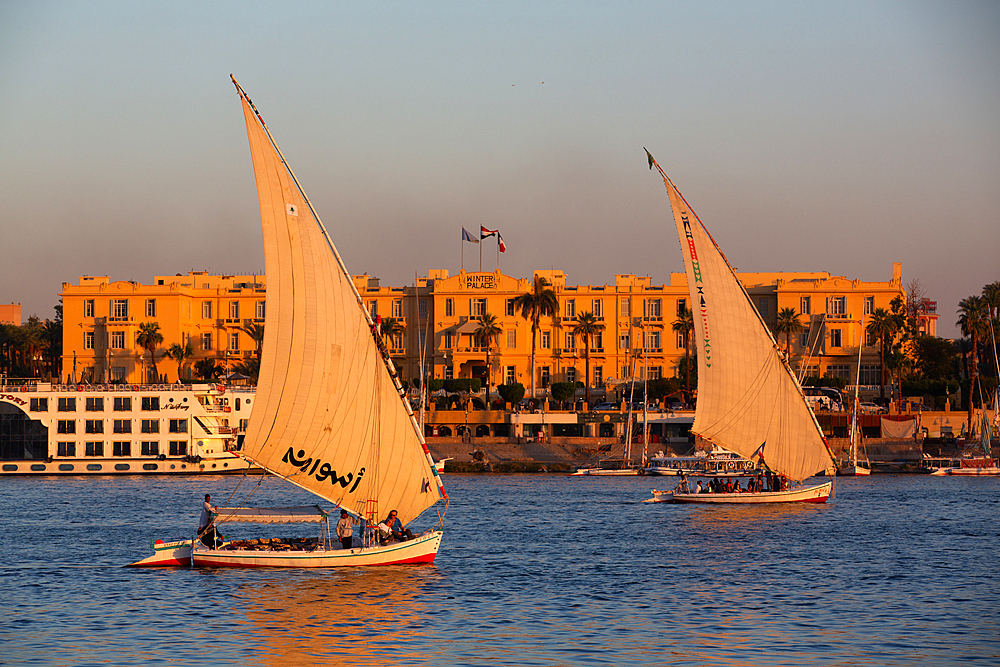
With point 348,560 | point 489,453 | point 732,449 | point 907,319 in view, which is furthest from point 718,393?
point 907,319

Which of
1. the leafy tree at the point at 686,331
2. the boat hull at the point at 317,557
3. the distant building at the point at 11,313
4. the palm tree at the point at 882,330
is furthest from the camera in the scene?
the distant building at the point at 11,313

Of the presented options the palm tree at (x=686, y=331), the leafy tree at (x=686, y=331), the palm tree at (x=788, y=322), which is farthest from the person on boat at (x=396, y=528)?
the palm tree at (x=788, y=322)

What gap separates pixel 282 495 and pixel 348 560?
3711 centimetres

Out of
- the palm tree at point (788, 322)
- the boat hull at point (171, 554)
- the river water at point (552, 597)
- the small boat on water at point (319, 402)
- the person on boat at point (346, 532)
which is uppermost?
the palm tree at point (788, 322)

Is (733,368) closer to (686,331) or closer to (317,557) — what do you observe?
(317,557)

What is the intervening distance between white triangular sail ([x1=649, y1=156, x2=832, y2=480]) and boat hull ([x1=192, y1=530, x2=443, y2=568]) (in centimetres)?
2175

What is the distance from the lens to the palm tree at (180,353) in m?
125

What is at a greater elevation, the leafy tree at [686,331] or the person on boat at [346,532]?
the leafy tree at [686,331]

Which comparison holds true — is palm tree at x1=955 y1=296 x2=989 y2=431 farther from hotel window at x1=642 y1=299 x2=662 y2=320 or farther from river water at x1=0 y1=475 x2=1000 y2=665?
river water at x1=0 y1=475 x2=1000 y2=665

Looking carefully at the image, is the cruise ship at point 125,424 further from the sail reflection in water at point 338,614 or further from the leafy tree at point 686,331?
the sail reflection in water at point 338,614

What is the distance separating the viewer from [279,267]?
3384 cm

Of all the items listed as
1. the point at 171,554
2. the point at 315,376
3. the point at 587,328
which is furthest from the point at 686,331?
the point at 315,376

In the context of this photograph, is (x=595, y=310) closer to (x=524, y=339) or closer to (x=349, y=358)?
(x=524, y=339)

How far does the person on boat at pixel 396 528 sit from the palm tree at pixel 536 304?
8330 cm
